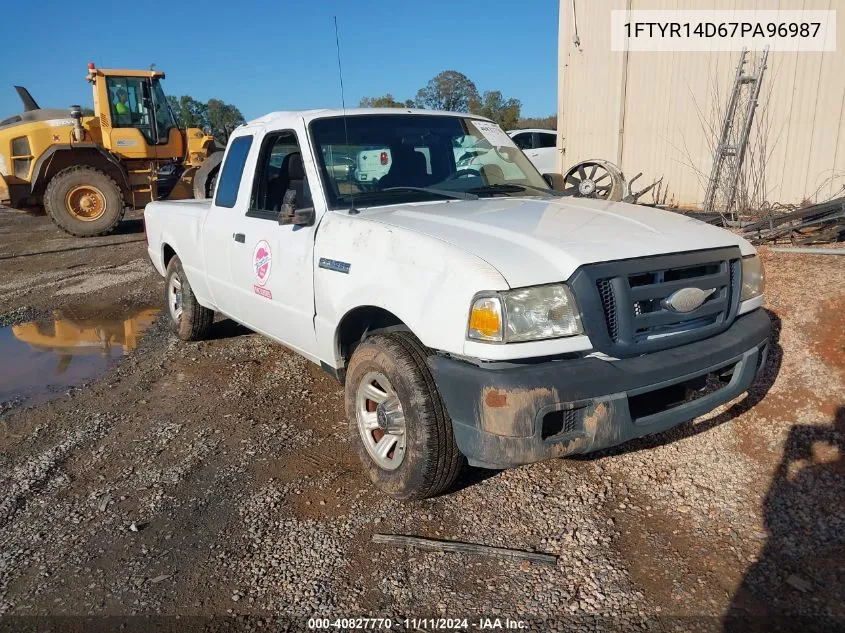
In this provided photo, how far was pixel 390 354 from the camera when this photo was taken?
9.77 feet

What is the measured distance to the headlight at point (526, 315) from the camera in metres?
2.58

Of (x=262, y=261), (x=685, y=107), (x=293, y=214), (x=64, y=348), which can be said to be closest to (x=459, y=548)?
(x=293, y=214)

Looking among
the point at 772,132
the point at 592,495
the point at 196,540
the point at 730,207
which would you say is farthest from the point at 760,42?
the point at 196,540

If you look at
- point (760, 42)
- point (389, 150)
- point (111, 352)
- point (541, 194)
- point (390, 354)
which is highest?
point (760, 42)

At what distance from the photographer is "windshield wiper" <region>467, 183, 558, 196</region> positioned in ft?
13.4

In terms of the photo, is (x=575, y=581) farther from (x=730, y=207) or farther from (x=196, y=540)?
(x=730, y=207)

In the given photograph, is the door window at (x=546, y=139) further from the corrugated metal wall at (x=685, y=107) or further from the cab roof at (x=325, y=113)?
the cab roof at (x=325, y=113)

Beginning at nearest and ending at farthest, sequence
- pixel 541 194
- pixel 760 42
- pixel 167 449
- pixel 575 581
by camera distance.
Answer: pixel 575 581 < pixel 167 449 < pixel 541 194 < pixel 760 42

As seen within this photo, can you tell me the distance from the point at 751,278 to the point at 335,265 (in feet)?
7.07

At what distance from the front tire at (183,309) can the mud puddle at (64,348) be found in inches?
20.5

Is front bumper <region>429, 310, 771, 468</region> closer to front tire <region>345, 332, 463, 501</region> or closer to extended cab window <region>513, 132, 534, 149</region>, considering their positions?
front tire <region>345, 332, 463, 501</region>

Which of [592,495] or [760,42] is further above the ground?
[760,42]

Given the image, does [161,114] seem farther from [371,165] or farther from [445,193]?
[445,193]

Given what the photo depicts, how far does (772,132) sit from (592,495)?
8314 mm
